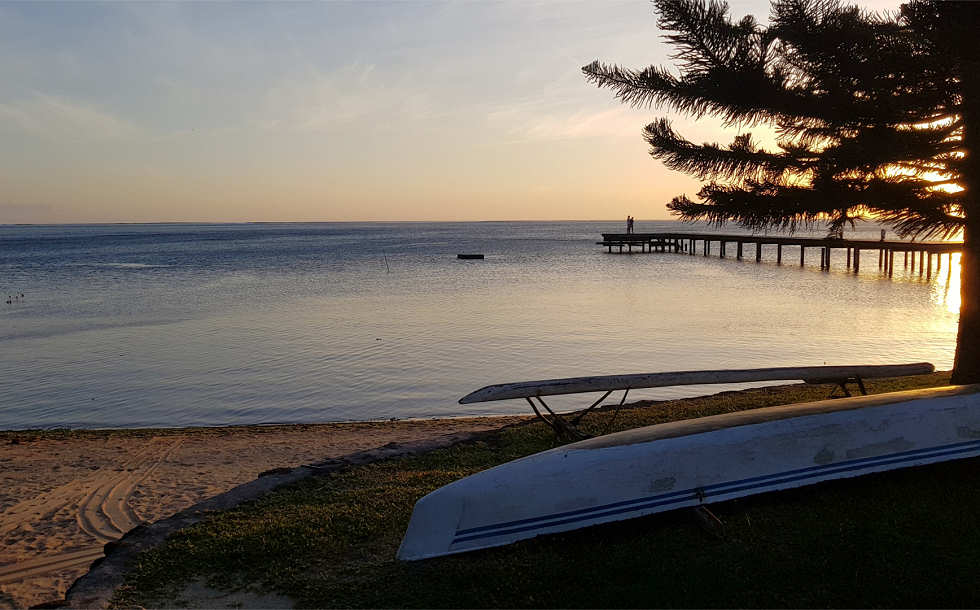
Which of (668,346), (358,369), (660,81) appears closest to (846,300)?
(668,346)

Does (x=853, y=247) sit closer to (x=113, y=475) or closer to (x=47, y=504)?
(x=113, y=475)

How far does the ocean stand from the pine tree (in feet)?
15.0

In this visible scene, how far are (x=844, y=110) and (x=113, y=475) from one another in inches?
337

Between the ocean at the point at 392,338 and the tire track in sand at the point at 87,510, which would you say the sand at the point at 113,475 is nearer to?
the tire track in sand at the point at 87,510

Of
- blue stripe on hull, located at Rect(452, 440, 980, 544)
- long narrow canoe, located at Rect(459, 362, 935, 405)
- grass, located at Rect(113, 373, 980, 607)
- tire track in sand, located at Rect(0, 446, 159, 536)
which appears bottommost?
tire track in sand, located at Rect(0, 446, 159, 536)

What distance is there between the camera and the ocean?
37.1ft

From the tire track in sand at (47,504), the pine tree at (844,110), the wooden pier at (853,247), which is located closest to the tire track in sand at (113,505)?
the tire track in sand at (47,504)

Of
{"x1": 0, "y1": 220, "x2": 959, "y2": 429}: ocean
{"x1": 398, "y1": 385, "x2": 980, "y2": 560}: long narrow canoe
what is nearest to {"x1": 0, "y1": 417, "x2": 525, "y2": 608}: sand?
{"x1": 0, "y1": 220, "x2": 959, "y2": 429}: ocean

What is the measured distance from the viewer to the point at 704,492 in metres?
4.64

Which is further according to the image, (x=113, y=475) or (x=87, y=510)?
(x=113, y=475)

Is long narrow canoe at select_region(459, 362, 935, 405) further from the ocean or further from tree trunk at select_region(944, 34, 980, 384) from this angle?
the ocean

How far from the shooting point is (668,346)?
15.3 meters

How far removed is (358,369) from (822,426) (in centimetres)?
976

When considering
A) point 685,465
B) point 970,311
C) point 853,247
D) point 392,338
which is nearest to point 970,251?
point 970,311
